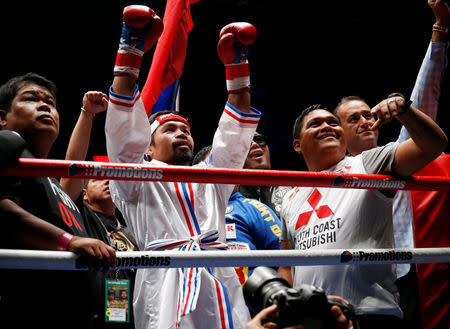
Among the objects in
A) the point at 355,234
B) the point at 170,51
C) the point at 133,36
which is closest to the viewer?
the point at 355,234

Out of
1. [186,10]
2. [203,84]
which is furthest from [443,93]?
[186,10]

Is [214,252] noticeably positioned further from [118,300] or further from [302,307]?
[118,300]

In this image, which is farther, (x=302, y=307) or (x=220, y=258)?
(x=220, y=258)

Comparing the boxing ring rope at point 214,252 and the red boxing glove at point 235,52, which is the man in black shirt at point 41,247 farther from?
the red boxing glove at point 235,52

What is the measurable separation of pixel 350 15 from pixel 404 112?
413 centimetres

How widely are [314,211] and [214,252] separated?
536mm

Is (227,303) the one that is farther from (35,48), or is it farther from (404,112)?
(35,48)

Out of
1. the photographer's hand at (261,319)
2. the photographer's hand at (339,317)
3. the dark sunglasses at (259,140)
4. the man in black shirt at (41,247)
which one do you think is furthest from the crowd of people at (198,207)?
the dark sunglasses at (259,140)

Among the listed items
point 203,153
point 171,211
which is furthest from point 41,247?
point 203,153

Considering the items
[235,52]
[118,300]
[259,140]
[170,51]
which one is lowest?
[118,300]

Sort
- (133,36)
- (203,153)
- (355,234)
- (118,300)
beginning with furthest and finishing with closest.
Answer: (203,153) → (118,300) → (133,36) → (355,234)

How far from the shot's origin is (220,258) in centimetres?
126

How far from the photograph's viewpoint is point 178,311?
5.23 ft

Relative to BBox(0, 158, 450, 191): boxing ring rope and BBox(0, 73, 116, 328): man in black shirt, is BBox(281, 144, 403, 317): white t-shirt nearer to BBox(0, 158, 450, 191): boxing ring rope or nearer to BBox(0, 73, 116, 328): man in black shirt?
BBox(0, 158, 450, 191): boxing ring rope
